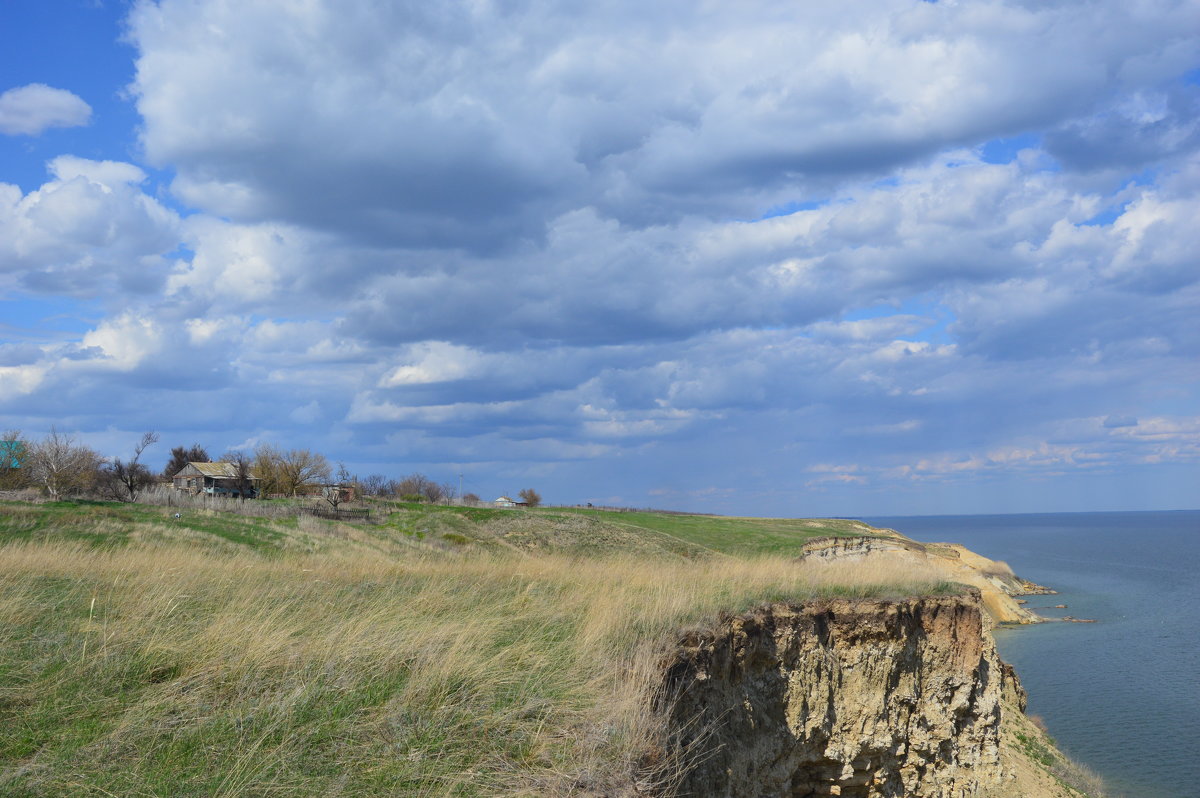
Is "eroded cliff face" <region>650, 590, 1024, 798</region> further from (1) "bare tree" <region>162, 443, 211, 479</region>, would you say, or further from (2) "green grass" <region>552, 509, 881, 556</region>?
(1) "bare tree" <region>162, 443, 211, 479</region>

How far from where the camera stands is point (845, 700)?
16.3m

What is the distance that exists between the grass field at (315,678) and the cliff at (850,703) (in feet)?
3.53

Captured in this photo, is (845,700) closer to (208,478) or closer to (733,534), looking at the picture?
(733,534)

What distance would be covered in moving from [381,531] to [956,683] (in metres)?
24.5

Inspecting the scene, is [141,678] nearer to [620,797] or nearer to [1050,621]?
[620,797]

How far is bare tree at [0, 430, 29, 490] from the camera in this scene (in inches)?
1710

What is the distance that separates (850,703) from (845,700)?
0.15 meters

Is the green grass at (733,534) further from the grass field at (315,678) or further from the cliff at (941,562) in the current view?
the grass field at (315,678)

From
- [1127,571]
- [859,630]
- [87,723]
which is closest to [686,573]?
[859,630]

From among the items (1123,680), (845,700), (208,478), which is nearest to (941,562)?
(1123,680)

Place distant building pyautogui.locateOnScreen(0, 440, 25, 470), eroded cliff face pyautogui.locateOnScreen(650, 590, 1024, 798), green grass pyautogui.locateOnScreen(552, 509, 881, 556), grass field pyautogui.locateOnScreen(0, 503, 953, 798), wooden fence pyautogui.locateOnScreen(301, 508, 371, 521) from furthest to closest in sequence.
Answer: distant building pyautogui.locateOnScreen(0, 440, 25, 470) → wooden fence pyautogui.locateOnScreen(301, 508, 371, 521) → green grass pyautogui.locateOnScreen(552, 509, 881, 556) → eroded cliff face pyautogui.locateOnScreen(650, 590, 1024, 798) → grass field pyautogui.locateOnScreen(0, 503, 953, 798)

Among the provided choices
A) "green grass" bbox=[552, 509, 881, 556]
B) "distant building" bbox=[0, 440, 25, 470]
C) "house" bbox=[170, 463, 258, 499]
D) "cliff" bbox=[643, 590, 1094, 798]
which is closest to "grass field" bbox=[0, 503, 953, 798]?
"cliff" bbox=[643, 590, 1094, 798]

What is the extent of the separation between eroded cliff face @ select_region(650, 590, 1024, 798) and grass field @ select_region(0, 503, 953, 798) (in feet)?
3.61

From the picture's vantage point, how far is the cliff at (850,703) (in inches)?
450
